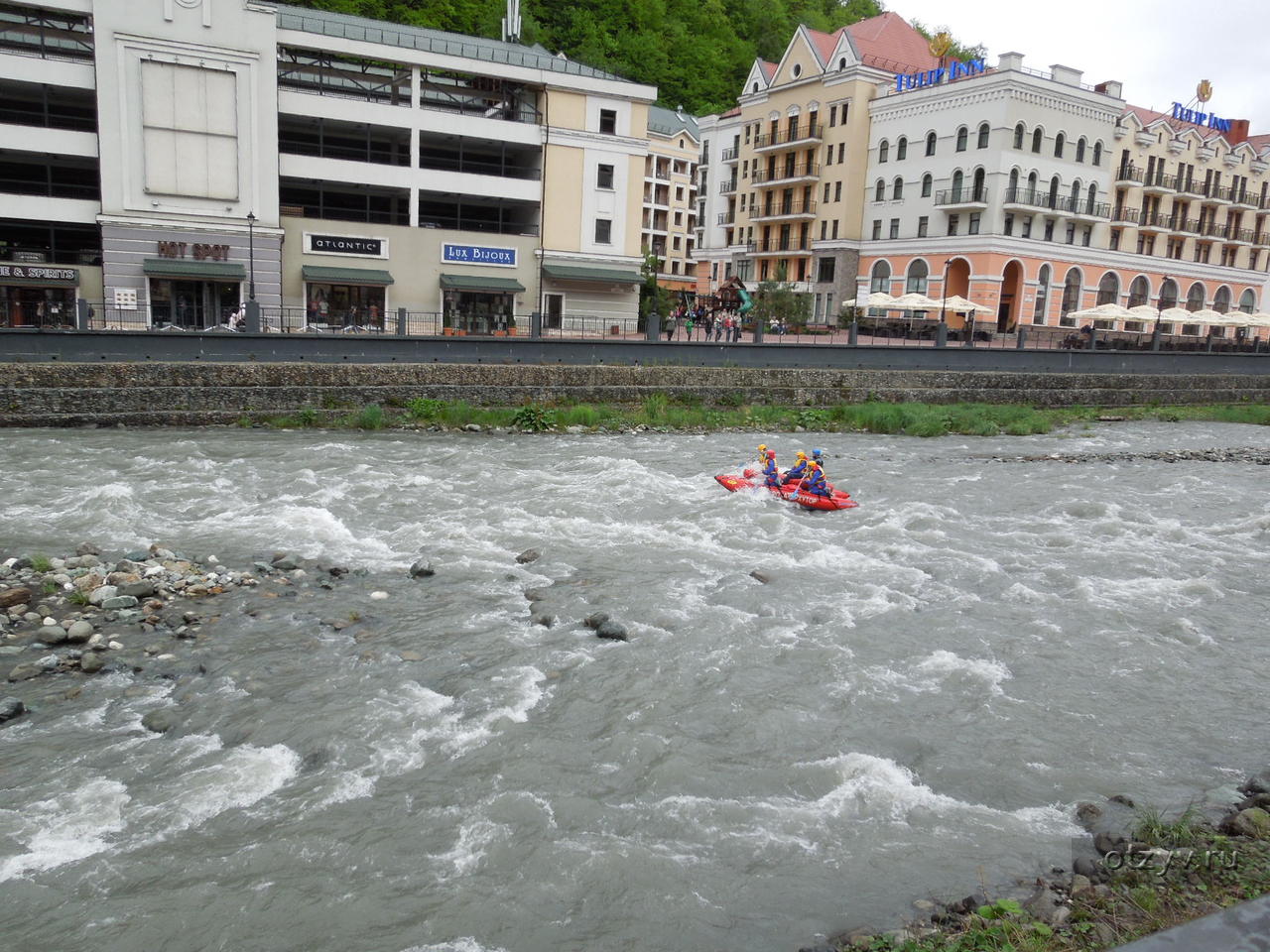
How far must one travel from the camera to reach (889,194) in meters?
57.4

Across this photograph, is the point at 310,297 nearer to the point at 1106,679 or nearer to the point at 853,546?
the point at 853,546

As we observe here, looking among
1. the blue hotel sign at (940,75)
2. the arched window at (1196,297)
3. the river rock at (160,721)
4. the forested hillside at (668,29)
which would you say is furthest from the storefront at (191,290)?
the arched window at (1196,297)

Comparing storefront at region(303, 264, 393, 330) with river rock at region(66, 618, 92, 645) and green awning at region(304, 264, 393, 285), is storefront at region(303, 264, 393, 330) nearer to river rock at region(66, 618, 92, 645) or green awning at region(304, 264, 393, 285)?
green awning at region(304, 264, 393, 285)

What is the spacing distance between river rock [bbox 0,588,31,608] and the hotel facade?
38066 mm

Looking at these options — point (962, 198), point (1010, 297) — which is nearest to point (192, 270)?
point (962, 198)

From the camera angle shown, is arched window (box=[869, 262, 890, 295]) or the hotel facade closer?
the hotel facade

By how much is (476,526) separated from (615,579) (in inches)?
142

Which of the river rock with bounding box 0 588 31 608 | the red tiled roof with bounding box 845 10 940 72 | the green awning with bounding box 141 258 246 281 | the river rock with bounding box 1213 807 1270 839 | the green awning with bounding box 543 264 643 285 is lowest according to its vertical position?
the river rock with bounding box 0 588 31 608

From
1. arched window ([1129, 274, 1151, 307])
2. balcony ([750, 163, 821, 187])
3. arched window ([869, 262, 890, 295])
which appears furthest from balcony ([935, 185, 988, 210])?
arched window ([1129, 274, 1151, 307])

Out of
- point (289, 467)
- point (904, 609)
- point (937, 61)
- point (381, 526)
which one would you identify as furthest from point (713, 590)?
point (937, 61)

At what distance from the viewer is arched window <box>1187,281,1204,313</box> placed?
62.3 m

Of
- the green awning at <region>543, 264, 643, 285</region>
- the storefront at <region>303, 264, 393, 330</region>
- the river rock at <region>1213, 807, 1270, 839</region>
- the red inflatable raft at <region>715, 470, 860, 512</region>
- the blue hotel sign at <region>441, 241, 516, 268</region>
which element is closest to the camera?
the river rock at <region>1213, 807, 1270, 839</region>

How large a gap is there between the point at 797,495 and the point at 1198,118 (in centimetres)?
6146

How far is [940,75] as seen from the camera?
54.2 metres
